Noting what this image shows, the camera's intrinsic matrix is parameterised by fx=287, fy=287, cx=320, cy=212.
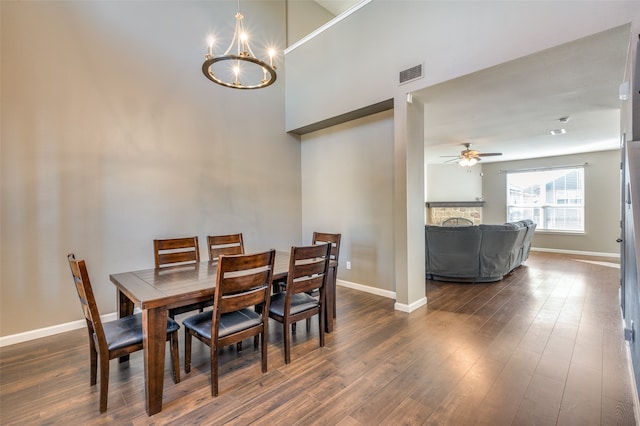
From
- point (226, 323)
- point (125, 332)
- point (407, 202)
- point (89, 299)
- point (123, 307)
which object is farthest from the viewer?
point (407, 202)

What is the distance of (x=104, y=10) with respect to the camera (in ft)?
10.4

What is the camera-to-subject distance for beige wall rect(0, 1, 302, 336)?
9.07ft

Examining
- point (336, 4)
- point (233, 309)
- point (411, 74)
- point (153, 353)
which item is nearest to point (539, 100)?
point (411, 74)

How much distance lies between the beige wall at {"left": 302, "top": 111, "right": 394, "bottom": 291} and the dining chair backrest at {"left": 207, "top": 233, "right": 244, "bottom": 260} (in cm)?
173

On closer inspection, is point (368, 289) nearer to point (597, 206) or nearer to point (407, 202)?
point (407, 202)

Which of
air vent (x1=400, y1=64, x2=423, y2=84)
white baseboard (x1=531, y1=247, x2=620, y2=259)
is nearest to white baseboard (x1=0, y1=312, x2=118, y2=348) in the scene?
air vent (x1=400, y1=64, x2=423, y2=84)

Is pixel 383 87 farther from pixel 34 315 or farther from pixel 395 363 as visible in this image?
pixel 34 315

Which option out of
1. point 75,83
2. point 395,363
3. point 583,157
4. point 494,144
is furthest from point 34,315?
point 583,157

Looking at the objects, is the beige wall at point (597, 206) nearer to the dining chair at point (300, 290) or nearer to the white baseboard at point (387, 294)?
the white baseboard at point (387, 294)

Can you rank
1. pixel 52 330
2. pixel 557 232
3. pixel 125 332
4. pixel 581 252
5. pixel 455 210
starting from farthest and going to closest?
pixel 455 210, pixel 557 232, pixel 581 252, pixel 52 330, pixel 125 332

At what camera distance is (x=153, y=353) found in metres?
1.75

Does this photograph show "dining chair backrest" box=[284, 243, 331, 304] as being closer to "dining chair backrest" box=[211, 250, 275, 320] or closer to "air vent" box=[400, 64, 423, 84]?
"dining chair backrest" box=[211, 250, 275, 320]

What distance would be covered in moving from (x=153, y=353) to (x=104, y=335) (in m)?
0.33

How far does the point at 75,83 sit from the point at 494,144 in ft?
23.7
